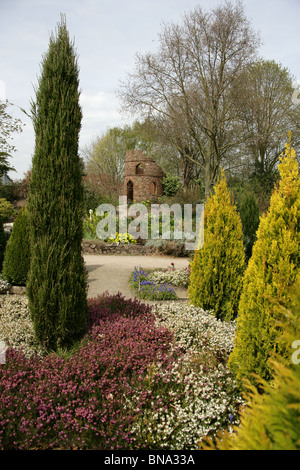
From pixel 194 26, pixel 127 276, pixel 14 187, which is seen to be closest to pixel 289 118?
pixel 194 26

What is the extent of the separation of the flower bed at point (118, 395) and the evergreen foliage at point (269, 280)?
0.34 m

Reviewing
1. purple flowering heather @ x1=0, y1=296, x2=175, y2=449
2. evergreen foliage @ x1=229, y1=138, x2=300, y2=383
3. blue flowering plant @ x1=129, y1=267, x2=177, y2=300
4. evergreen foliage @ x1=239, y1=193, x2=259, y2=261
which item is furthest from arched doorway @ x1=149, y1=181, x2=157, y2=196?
evergreen foliage @ x1=229, y1=138, x2=300, y2=383

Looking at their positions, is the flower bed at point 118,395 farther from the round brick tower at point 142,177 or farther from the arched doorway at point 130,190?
the arched doorway at point 130,190

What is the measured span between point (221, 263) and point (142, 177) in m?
19.2

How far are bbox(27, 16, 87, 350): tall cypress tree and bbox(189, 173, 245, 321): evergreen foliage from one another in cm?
188

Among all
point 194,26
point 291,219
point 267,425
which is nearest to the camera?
point 267,425

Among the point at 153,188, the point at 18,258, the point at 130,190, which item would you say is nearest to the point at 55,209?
the point at 18,258

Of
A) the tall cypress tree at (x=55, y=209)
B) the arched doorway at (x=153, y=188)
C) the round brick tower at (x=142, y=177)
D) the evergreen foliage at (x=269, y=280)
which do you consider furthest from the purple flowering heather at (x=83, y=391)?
the arched doorway at (x=153, y=188)

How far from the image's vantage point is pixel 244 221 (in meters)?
9.10

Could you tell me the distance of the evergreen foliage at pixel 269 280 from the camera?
284cm

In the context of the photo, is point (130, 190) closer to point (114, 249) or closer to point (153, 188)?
point (153, 188)

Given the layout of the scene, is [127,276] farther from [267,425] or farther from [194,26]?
[194,26]
